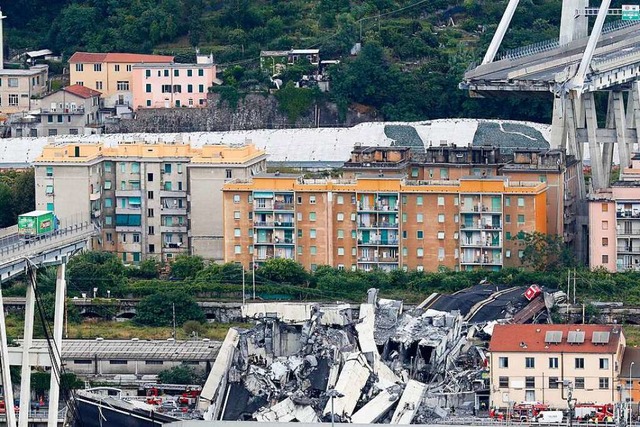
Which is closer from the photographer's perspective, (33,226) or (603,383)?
(33,226)

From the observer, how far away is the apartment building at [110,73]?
8425cm

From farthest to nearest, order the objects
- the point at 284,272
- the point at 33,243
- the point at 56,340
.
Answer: the point at 284,272
the point at 56,340
the point at 33,243

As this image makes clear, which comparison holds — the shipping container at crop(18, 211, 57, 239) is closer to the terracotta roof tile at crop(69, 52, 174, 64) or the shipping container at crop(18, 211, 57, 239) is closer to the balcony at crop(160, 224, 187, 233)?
the balcony at crop(160, 224, 187, 233)

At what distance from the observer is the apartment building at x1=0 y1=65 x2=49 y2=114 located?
84.6 metres

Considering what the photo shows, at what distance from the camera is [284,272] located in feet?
210

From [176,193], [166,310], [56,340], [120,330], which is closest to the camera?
[56,340]

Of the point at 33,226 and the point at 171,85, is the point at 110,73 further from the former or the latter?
the point at 33,226

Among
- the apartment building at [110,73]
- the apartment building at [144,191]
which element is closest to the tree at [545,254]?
the apartment building at [144,191]

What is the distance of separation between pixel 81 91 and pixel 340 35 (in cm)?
766

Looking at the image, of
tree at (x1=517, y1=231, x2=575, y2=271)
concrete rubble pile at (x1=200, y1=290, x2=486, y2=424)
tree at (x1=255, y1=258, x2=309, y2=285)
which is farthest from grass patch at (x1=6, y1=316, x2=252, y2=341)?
tree at (x1=517, y1=231, x2=575, y2=271)

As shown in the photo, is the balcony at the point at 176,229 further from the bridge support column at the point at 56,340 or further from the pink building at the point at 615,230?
the bridge support column at the point at 56,340

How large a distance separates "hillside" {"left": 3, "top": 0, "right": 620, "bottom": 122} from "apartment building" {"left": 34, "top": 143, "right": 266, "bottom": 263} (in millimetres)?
15103

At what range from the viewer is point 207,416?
52.5 meters

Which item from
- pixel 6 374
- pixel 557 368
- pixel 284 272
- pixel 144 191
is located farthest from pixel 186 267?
pixel 6 374
